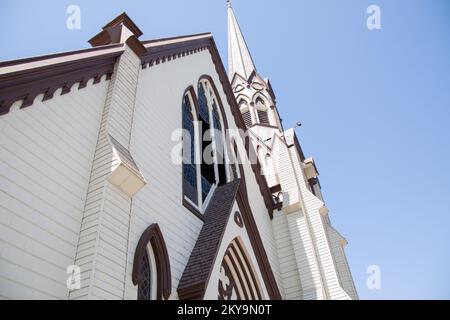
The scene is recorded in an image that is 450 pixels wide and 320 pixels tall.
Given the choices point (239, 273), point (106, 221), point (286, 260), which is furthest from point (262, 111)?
point (106, 221)

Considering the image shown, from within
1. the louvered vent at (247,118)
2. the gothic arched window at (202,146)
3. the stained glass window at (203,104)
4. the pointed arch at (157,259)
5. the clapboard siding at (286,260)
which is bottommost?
the pointed arch at (157,259)

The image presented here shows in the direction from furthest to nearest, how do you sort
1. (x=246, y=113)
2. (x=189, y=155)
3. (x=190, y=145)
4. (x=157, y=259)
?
(x=246, y=113) → (x=190, y=145) → (x=189, y=155) → (x=157, y=259)

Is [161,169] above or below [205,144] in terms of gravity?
below

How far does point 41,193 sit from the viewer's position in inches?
230

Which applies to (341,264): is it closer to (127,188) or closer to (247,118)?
(247,118)

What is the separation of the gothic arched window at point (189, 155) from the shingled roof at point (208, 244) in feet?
2.10

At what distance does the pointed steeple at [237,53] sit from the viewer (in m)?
32.0

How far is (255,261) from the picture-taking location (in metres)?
10.4

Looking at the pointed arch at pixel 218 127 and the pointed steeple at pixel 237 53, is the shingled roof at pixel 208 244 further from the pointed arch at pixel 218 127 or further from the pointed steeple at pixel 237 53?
the pointed steeple at pixel 237 53

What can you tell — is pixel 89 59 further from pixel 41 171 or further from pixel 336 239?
pixel 336 239

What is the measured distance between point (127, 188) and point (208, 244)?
2.67m

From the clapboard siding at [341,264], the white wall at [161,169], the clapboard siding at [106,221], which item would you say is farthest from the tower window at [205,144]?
the clapboard siding at [341,264]

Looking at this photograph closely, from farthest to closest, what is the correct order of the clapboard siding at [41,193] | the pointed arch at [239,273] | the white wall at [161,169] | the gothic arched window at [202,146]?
the gothic arched window at [202,146], the pointed arch at [239,273], the white wall at [161,169], the clapboard siding at [41,193]

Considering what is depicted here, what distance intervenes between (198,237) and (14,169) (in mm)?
4578
